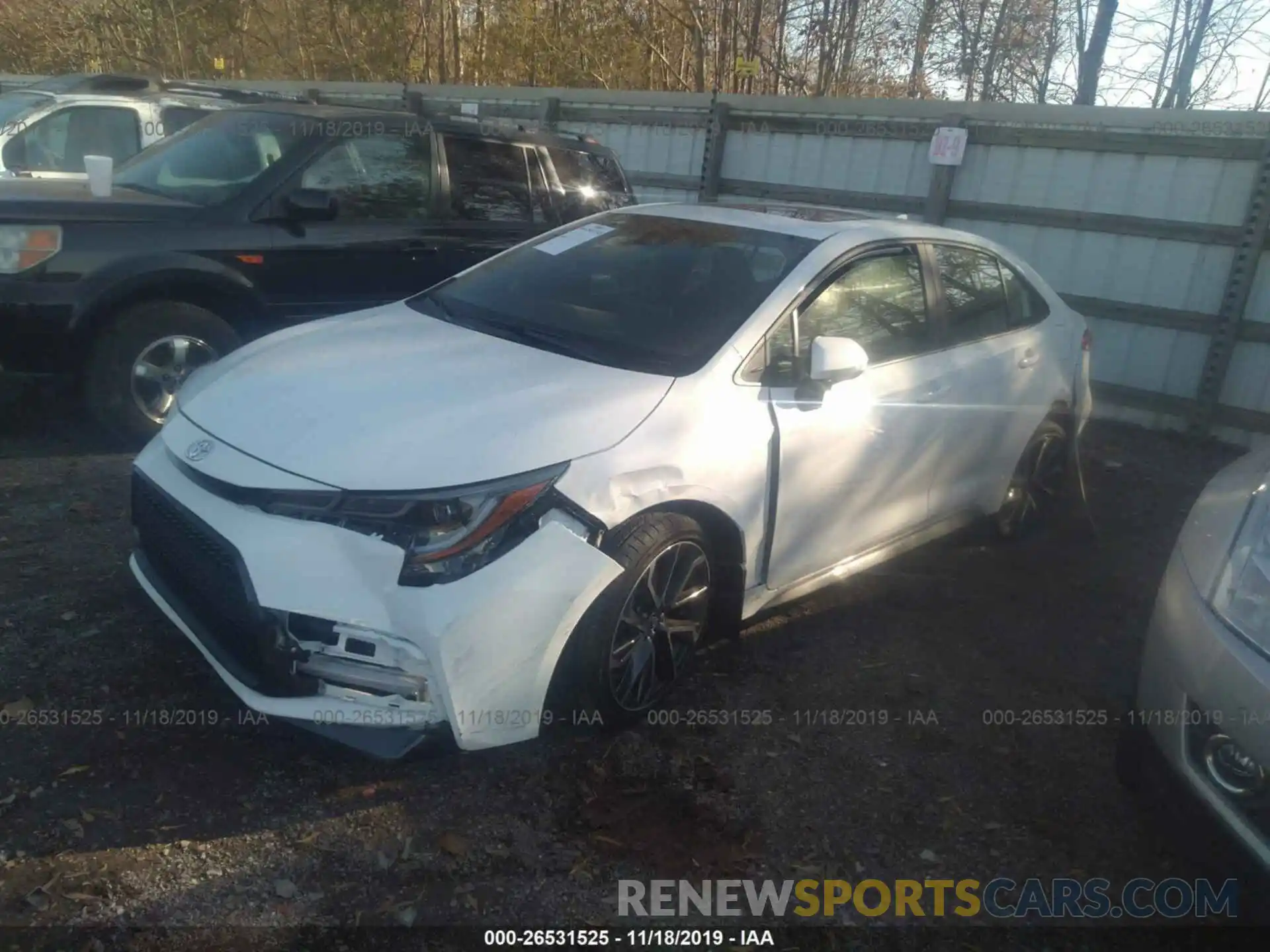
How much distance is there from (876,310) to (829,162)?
5.82 metres

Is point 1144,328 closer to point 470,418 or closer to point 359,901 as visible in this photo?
point 470,418

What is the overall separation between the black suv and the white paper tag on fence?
3.55 metres

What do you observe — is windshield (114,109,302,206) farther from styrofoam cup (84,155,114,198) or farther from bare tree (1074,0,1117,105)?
bare tree (1074,0,1117,105)

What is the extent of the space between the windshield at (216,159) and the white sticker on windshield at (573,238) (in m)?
1.96

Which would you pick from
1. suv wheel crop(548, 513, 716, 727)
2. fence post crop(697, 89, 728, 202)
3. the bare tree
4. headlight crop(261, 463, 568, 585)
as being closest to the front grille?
headlight crop(261, 463, 568, 585)

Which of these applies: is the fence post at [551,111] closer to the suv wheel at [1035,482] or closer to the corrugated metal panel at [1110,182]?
the corrugated metal panel at [1110,182]

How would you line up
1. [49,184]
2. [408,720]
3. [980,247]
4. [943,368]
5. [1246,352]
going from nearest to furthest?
[408,720], [943,368], [980,247], [49,184], [1246,352]

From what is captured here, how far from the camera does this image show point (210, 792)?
2844mm

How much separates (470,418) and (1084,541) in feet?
12.6

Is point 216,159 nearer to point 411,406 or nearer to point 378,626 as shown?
point 411,406

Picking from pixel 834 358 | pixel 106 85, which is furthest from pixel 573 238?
pixel 106 85

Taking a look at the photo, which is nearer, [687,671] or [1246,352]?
[687,671]

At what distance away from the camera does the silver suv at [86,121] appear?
825cm

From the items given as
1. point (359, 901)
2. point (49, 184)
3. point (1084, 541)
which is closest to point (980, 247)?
point (1084, 541)
